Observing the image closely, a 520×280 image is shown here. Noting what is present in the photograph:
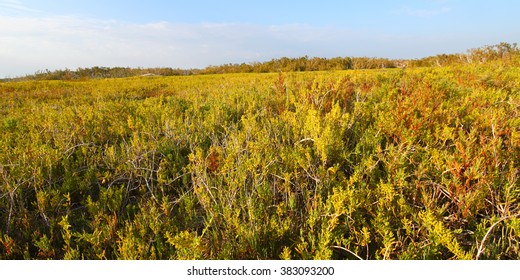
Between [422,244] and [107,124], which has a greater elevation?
[107,124]

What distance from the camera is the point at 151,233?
2.51 metres

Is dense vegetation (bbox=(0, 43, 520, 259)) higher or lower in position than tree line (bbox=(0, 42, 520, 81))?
lower

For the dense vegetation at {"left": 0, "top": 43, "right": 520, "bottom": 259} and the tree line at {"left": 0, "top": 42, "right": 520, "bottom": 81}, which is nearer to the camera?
the dense vegetation at {"left": 0, "top": 43, "right": 520, "bottom": 259}

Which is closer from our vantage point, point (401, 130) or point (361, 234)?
point (361, 234)

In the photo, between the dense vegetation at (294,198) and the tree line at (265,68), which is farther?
the tree line at (265,68)

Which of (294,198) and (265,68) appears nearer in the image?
(294,198)

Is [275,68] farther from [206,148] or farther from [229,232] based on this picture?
[229,232]

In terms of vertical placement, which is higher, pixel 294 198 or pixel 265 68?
pixel 265 68

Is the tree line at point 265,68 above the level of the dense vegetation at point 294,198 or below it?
above

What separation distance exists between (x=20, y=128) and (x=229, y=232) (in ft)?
16.5
